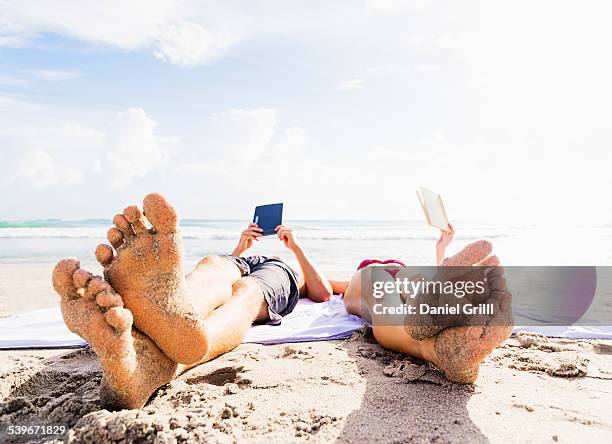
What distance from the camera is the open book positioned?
130 inches

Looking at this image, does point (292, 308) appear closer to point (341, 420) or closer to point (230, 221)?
point (341, 420)

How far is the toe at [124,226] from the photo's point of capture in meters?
1.65

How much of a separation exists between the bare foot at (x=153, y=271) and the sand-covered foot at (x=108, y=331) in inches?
2.6

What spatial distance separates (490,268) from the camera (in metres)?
1.76

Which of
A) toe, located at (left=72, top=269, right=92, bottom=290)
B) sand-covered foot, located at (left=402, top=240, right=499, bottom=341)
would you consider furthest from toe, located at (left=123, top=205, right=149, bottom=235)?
sand-covered foot, located at (left=402, top=240, right=499, bottom=341)

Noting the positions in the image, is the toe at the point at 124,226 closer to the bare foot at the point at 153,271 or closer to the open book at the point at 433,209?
the bare foot at the point at 153,271

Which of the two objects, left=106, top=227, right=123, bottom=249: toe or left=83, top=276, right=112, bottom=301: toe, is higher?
left=106, top=227, right=123, bottom=249: toe

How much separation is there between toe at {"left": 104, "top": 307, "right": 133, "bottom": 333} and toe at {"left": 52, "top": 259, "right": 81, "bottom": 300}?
153 mm

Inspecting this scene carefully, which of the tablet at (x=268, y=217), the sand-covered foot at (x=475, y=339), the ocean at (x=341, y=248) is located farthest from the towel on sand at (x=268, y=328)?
the ocean at (x=341, y=248)

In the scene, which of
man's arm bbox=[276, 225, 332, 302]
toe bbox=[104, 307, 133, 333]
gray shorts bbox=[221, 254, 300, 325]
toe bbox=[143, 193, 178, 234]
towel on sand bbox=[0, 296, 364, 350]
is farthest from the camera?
man's arm bbox=[276, 225, 332, 302]

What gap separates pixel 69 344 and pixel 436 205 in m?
2.49

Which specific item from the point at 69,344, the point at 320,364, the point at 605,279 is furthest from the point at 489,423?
the point at 605,279

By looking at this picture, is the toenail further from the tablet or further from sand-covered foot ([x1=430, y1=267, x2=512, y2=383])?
the tablet

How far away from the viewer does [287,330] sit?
289 cm
